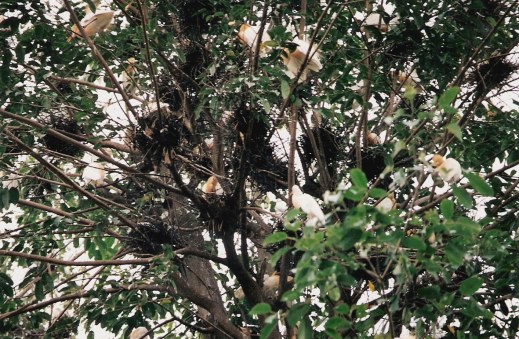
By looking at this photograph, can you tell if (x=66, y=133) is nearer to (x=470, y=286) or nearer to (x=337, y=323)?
(x=337, y=323)

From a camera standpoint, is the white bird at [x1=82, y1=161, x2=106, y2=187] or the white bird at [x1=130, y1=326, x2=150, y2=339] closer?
the white bird at [x1=82, y1=161, x2=106, y2=187]

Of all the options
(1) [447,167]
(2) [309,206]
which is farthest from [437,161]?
(2) [309,206]

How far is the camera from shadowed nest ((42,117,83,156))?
9.15 feet

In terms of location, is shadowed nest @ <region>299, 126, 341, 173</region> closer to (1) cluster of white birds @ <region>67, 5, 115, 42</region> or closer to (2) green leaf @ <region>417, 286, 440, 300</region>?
(1) cluster of white birds @ <region>67, 5, 115, 42</region>

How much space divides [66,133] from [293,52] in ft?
3.30

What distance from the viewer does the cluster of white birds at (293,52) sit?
2.34 metres

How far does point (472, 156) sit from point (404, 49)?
50 cm

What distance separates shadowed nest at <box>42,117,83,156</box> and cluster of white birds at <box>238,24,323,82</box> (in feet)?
2.63

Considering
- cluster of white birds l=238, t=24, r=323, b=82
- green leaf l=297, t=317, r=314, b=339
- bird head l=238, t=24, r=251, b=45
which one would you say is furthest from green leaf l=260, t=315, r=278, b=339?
bird head l=238, t=24, r=251, b=45

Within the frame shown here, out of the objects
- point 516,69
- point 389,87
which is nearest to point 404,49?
point 389,87

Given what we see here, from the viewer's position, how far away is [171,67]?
113 inches

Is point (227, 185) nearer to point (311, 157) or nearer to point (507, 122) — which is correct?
point (311, 157)

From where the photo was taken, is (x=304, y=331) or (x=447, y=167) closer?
(x=447, y=167)

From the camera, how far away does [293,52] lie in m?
2.35
